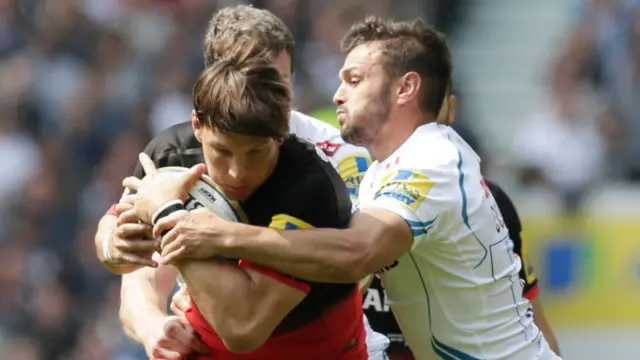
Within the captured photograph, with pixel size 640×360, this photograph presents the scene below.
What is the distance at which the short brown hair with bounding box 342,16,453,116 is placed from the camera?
4.43 m

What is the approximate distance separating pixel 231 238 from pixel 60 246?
5.75 metres

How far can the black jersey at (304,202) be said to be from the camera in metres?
3.70

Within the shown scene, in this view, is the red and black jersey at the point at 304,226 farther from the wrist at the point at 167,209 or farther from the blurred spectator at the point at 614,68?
the blurred spectator at the point at 614,68

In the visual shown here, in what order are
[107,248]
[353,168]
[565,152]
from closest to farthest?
[107,248], [353,168], [565,152]

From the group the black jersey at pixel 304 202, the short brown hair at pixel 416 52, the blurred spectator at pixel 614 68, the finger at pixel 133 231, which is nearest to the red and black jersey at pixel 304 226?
the black jersey at pixel 304 202

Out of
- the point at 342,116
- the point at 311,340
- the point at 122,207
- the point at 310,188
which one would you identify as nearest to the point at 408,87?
the point at 342,116

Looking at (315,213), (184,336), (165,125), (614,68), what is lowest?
(165,125)

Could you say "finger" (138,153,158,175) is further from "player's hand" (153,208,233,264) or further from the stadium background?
the stadium background

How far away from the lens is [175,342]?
3.96 m

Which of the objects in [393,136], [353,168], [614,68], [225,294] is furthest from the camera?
[614,68]

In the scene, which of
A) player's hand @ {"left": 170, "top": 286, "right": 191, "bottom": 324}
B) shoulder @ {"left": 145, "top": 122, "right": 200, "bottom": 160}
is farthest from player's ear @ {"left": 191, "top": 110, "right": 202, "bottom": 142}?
player's hand @ {"left": 170, "top": 286, "right": 191, "bottom": 324}

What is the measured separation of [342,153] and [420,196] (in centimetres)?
91

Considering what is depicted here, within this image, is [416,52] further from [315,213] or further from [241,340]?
[241,340]

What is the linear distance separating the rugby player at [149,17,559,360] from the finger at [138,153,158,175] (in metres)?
0.20
